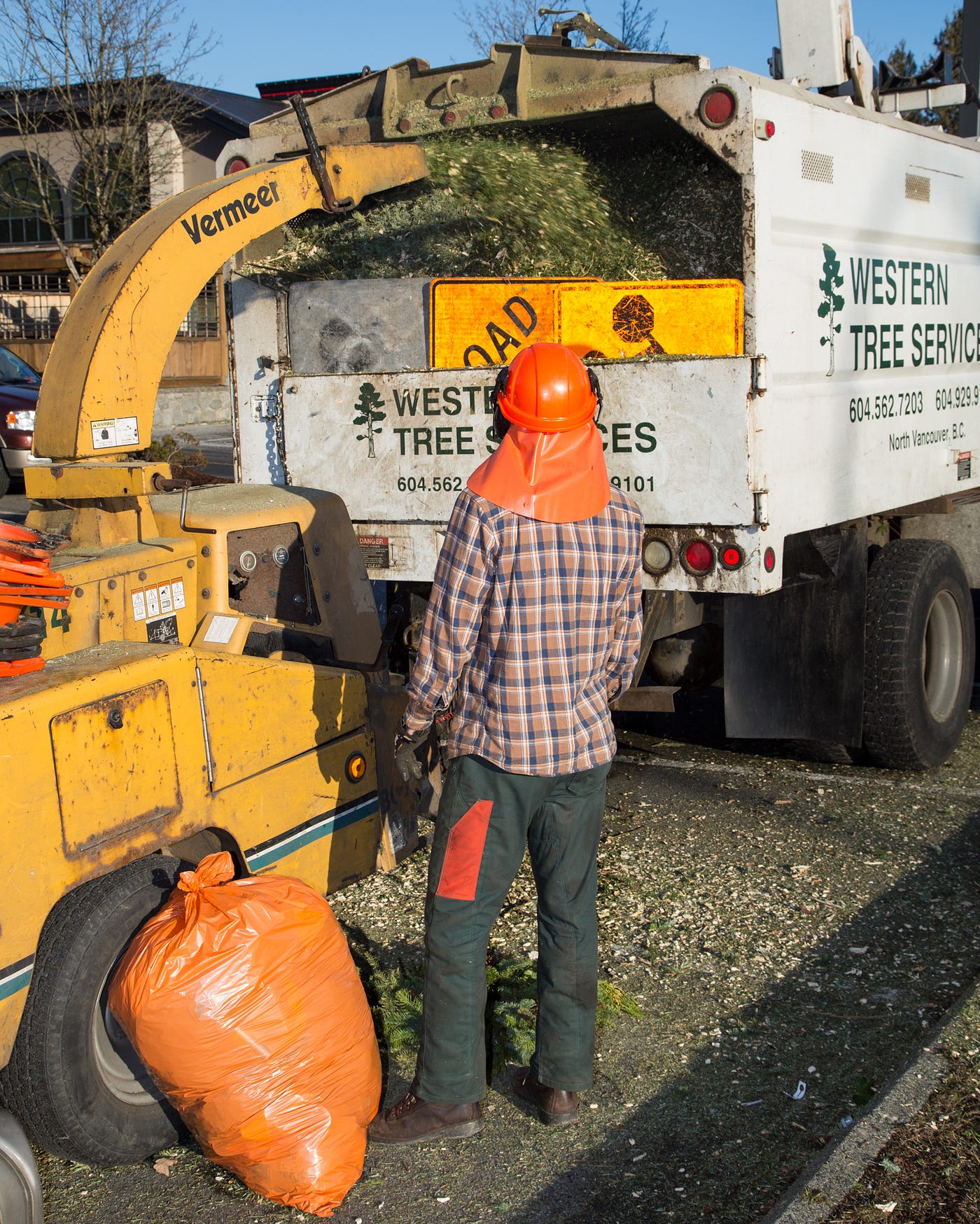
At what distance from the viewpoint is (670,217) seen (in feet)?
17.3

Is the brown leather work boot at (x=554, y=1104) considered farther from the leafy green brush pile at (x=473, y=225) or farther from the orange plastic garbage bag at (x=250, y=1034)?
the leafy green brush pile at (x=473, y=225)

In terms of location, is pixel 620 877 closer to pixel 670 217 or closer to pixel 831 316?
pixel 831 316

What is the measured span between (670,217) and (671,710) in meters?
2.13

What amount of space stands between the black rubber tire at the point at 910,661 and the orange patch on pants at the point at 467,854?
306 cm

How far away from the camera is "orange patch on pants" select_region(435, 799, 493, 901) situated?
118 inches

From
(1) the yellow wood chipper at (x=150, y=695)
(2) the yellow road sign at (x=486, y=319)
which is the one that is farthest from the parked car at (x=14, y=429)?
(1) the yellow wood chipper at (x=150, y=695)

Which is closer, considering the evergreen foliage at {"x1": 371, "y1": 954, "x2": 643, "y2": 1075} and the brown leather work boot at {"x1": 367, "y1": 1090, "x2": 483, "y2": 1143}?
the brown leather work boot at {"x1": 367, "y1": 1090, "x2": 483, "y2": 1143}

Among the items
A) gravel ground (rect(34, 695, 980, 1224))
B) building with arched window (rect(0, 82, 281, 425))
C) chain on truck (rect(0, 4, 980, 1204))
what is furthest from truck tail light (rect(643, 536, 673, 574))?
building with arched window (rect(0, 82, 281, 425))

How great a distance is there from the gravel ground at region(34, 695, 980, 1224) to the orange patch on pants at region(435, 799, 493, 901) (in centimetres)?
70

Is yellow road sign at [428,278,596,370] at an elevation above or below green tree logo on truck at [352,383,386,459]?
above

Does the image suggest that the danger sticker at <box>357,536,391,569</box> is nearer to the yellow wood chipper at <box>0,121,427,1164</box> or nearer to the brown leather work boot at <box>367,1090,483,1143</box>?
the yellow wood chipper at <box>0,121,427,1164</box>

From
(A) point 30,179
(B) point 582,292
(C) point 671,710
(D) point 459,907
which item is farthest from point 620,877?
(A) point 30,179

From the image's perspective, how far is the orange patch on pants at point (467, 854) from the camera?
3.01m

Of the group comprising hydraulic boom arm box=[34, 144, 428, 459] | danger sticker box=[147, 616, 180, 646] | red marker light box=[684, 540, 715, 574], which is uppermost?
hydraulic boom arm box=[34, 144, 428, 459]
